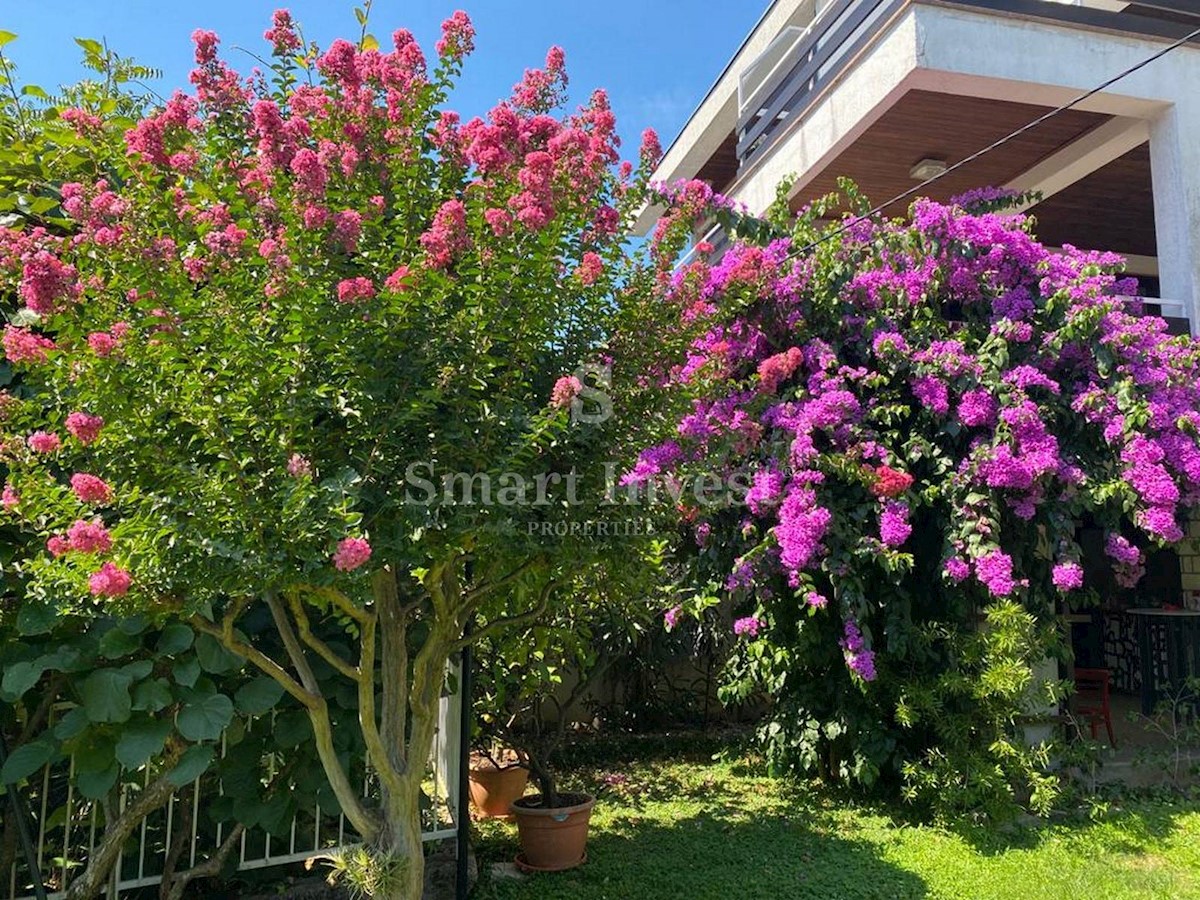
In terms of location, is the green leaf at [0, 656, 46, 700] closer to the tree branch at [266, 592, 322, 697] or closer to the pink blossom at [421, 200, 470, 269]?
the tree branch at [266, 592, 322, 697]

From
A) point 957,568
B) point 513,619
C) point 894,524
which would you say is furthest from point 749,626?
point 513,619

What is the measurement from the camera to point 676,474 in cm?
345

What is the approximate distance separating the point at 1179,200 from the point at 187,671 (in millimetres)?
7326

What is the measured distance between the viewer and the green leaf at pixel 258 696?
10.3 feet

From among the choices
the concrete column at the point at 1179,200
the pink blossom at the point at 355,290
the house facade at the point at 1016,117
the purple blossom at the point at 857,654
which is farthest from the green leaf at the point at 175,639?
the concrete column at the point at 1179,200

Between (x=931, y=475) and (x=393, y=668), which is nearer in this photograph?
(x=393, y=668)

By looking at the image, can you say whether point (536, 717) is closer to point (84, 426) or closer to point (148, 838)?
point (148, 838)

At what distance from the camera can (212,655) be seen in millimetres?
3074

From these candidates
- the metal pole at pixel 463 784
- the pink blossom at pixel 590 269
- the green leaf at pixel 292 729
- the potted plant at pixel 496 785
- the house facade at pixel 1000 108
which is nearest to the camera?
the pink blossom at pixel 590 269

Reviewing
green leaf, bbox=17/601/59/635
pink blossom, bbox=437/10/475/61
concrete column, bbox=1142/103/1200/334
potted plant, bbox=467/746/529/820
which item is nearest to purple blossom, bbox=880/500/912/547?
potted plant, bbox=467/746/529/820

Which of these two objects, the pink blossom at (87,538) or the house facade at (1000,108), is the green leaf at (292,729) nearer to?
the pink blossom at (87,538)

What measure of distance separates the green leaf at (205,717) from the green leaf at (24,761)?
467mm

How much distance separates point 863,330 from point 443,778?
384 centimetres

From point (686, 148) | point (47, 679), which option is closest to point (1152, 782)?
point (47, 679)
